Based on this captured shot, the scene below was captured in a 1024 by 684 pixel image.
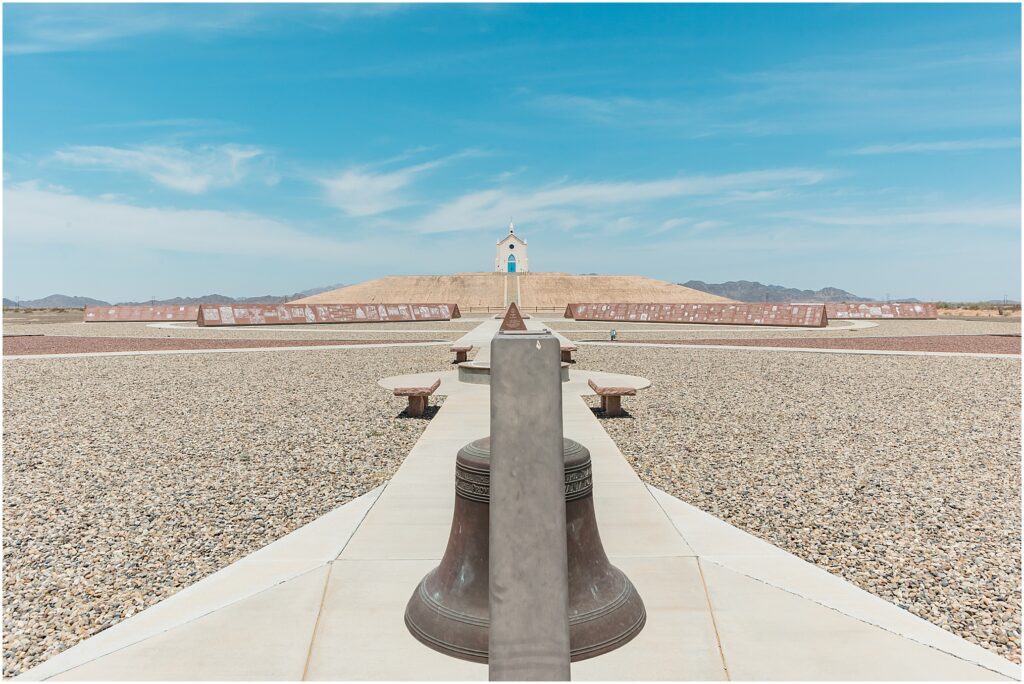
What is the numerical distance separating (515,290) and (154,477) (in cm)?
7569

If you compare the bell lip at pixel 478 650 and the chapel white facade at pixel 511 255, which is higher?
the chapel white facade at pixel 511 255

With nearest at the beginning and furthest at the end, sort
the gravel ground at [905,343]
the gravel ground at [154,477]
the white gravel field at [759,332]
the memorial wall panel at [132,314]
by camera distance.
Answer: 1. the gravel ground at [154,477]
2. the gravel ground at [905,343]
3. the white gravel field at [759,332]
4. the memorial wall panel at [132,314]

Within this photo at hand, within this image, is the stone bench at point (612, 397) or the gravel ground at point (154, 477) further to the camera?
the stone bench at point (612, 397)

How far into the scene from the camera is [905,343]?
856 inches

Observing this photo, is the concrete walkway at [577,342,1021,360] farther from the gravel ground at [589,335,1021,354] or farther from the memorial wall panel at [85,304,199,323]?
the memorial wall panel at [85,304,199,323]

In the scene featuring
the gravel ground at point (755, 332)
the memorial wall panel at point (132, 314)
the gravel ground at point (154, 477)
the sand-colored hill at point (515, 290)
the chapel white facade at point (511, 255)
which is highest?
the chapel white facade at point (511, 255)

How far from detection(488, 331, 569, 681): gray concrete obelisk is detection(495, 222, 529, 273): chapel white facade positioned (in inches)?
3772

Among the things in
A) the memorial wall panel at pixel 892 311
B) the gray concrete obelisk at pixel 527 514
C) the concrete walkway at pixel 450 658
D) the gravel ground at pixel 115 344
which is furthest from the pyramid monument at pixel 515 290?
the gray concrete obelisk at pixel 527 514

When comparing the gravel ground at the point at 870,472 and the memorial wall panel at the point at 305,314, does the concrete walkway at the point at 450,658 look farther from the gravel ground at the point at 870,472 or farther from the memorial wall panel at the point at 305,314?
the memorial wall panel at the point at 305,314

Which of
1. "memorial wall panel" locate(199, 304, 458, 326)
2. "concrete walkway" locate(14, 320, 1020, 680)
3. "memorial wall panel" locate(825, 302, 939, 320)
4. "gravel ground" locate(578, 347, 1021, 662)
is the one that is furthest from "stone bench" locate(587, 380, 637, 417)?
"memorial wall panel" locate(825, 302, 939, 320)

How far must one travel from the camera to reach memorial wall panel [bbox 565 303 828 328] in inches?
1377

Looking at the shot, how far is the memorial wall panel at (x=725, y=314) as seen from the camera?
34969 millimetres

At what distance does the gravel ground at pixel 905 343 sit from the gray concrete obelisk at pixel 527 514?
2039 cm

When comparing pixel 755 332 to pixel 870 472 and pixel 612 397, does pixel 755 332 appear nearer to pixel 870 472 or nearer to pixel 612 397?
pixel 612 397
